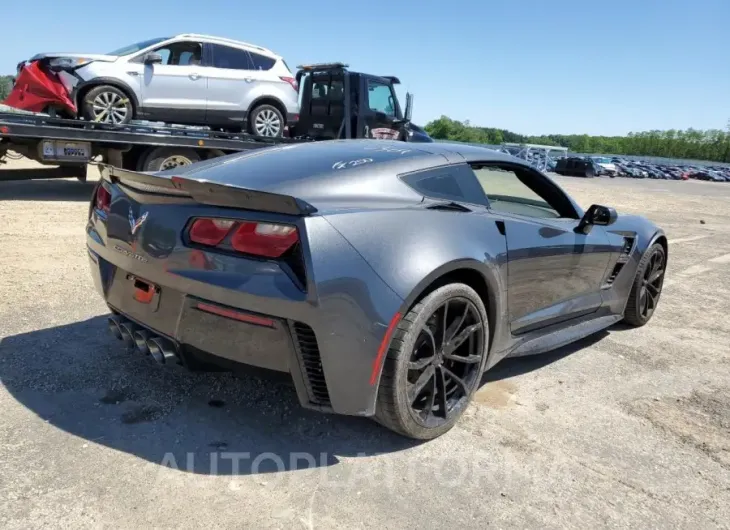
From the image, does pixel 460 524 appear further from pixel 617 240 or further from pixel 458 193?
pixel 617 240

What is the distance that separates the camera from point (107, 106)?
9.48 metres

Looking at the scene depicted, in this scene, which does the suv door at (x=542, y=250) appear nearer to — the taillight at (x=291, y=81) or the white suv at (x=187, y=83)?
the white suv at (x=187, y=83)

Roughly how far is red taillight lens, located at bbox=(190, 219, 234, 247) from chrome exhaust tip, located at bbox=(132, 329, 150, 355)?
1.79 feet

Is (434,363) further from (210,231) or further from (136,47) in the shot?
(136,47)

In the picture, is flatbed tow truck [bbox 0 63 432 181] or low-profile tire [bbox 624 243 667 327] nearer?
low-profile tire [bbox 624 243 667 327]

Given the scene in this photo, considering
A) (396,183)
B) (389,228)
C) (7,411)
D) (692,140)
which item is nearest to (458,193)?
(396,183)

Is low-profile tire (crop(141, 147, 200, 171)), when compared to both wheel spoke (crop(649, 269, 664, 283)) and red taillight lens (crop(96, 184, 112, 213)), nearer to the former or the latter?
red taillight lens (crop(96, 184, 112, 213))

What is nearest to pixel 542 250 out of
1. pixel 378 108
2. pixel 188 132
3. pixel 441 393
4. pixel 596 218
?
pixel 596 218

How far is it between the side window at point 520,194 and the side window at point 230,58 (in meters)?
7.97

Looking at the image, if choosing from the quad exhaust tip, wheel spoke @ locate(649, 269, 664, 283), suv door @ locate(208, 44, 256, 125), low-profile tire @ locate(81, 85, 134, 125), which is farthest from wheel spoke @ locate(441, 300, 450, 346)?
suv door @ locate(208, 44, 256, 125)

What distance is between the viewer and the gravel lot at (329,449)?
2.25 m

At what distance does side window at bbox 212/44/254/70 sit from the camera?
10.4 m

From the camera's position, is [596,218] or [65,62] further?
[65,62]

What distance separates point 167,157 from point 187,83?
57.7 inches
